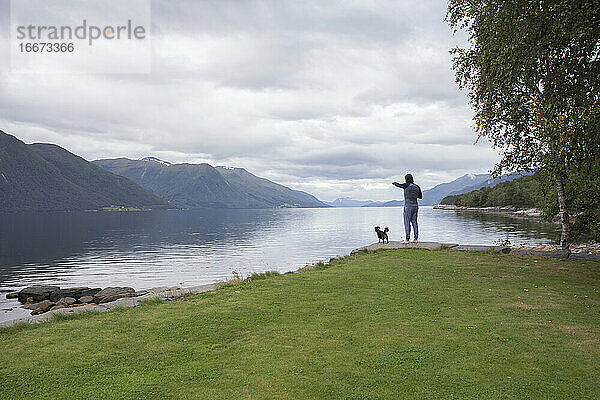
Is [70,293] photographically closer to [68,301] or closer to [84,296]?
[84,296]

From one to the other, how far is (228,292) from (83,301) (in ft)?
53.7

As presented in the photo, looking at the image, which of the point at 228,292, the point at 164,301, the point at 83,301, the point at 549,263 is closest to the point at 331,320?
the point at 228,292

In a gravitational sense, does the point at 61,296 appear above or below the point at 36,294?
below

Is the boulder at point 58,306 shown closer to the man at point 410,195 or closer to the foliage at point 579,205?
the man at point 410,195

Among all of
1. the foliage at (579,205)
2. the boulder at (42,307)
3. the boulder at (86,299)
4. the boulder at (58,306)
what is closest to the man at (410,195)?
the foliage at (579,205)

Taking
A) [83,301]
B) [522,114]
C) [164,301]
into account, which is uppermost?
[522,114]

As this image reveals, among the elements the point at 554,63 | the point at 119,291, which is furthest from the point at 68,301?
the point at 554,63

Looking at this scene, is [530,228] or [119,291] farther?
[530,228]

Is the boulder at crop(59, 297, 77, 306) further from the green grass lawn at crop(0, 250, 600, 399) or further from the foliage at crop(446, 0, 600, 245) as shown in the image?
the foliage at crop(446, 0, 600, 245)

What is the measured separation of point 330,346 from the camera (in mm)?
8508

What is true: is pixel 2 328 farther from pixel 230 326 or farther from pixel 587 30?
pixel 587 30

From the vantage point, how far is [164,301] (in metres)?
14.0

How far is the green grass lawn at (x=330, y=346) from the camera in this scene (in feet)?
21.9

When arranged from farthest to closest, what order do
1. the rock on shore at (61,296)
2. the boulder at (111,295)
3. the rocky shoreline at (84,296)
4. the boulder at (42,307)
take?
1. the rock on shore at (61,296)
2. the boulder at (111,295)
3. the boulder at (42,307)
4. the rocky shoreline at (84,296)
